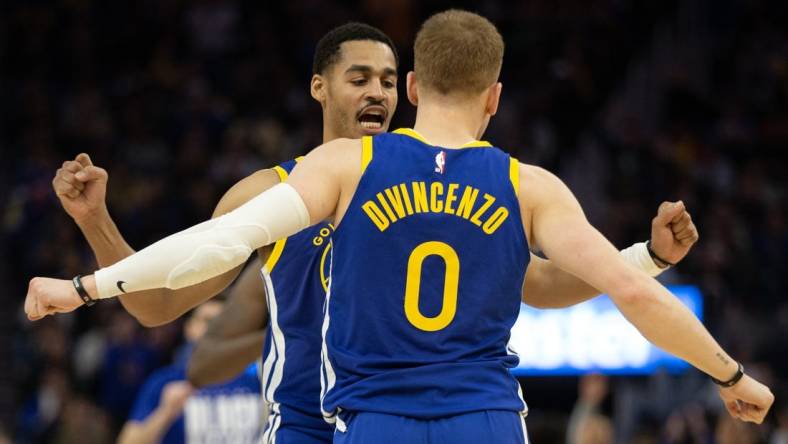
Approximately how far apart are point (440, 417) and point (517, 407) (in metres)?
0.28

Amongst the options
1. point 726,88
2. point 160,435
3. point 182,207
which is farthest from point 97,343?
point 726,88

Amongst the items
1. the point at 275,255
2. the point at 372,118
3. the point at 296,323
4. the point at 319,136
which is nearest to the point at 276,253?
the point at 275,255

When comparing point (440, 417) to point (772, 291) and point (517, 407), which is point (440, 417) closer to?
point (517, 407)

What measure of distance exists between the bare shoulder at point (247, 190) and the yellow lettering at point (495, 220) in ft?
4.00

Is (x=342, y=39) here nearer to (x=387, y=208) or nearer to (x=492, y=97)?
(x=492, y=97)

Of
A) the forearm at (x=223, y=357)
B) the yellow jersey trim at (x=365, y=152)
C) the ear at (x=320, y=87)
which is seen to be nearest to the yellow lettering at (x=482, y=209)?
the yellow jersey trim at (x=365, y=152)

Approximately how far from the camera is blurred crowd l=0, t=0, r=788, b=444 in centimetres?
1415

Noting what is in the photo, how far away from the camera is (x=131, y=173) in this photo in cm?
1634

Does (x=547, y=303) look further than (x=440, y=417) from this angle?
Yes

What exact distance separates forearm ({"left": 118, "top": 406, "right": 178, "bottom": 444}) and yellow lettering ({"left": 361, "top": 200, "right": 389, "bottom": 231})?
4510 millimetres

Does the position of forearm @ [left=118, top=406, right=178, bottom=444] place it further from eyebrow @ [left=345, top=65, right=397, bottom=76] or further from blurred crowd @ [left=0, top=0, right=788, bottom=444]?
blurred crowd @ [left=0, top=0, right=788, bottom=444]

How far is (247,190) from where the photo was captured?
5082mm

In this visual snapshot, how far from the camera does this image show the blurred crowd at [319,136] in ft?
46.4

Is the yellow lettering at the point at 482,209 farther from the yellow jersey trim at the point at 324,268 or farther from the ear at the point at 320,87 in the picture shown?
the ear at the point at 320,87
